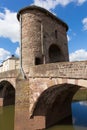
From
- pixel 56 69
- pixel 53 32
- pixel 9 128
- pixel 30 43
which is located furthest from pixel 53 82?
pixel 53 32

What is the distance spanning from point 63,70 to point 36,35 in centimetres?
401

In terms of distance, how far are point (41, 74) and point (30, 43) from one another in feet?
8.93

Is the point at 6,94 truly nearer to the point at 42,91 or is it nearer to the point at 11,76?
the point at 11,76

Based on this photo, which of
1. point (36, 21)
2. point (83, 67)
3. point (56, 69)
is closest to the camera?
point (83, 67)

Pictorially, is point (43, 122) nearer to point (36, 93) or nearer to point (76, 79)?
point (36, 93)

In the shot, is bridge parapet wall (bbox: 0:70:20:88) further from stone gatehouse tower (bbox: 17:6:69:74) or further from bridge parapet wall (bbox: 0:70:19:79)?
stone gatehouse tower (bbox: 17:6:69:74)

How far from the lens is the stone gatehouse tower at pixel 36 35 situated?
1070 centimetres

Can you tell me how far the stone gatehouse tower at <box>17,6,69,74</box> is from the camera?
35.1ft

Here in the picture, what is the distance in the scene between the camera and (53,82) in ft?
26.7

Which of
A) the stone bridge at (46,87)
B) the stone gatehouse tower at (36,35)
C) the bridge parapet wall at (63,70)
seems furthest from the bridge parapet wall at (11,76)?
the bridge parapet wall at (63,70)

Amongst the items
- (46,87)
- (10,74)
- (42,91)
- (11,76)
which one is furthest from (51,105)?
(10,74)

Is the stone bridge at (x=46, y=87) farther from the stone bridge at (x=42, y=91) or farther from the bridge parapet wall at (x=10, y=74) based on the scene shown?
the bridge parapet wall at (x=10, y=74)

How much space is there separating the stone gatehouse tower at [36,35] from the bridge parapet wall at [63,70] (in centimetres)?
154

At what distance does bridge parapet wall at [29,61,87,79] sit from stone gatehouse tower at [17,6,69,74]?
1.54m
